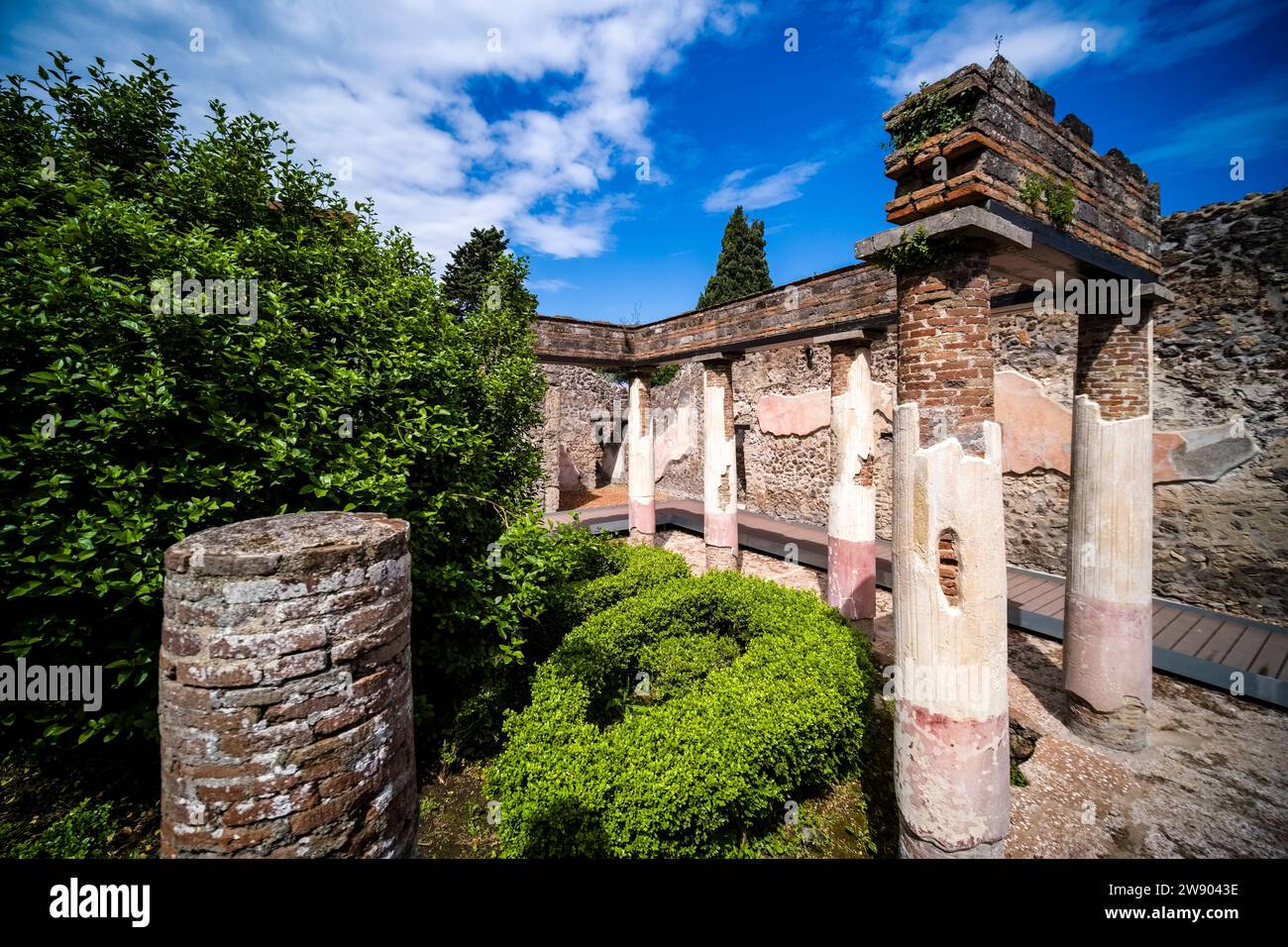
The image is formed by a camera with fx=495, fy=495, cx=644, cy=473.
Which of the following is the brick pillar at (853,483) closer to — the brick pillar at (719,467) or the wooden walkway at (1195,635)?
the wooden walkway at (1195,635)

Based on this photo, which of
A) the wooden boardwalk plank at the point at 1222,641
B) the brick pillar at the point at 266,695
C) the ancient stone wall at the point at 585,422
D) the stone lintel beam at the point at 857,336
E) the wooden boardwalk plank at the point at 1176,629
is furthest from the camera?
the ancient stone wall at the point at 585,422

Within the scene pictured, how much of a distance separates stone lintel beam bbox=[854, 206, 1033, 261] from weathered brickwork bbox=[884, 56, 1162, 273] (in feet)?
0.50

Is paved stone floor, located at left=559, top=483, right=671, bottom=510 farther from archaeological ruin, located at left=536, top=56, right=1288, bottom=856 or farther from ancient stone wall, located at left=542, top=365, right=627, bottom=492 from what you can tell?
archaeological ruin, located at left=536, top=56, right=1288, bottom=856

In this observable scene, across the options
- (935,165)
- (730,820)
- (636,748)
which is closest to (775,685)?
(730,820)

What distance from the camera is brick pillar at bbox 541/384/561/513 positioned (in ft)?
57.9

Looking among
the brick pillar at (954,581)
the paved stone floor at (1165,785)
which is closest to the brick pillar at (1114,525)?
the paved stone floor at (1165,785)

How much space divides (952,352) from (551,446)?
619 inches

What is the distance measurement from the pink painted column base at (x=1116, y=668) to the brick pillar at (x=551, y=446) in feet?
46.9

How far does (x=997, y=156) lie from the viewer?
3555mm

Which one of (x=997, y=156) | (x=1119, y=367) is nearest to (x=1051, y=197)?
(x=997, y=156)

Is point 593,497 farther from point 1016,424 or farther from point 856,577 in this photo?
point 1016,424

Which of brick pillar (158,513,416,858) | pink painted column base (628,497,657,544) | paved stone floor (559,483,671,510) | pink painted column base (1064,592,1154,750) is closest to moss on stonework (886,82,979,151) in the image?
brick pillar (158,513,416,858)

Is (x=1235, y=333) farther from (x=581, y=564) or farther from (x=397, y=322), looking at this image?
(x=397, y=322)

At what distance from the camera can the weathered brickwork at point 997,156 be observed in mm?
3467
